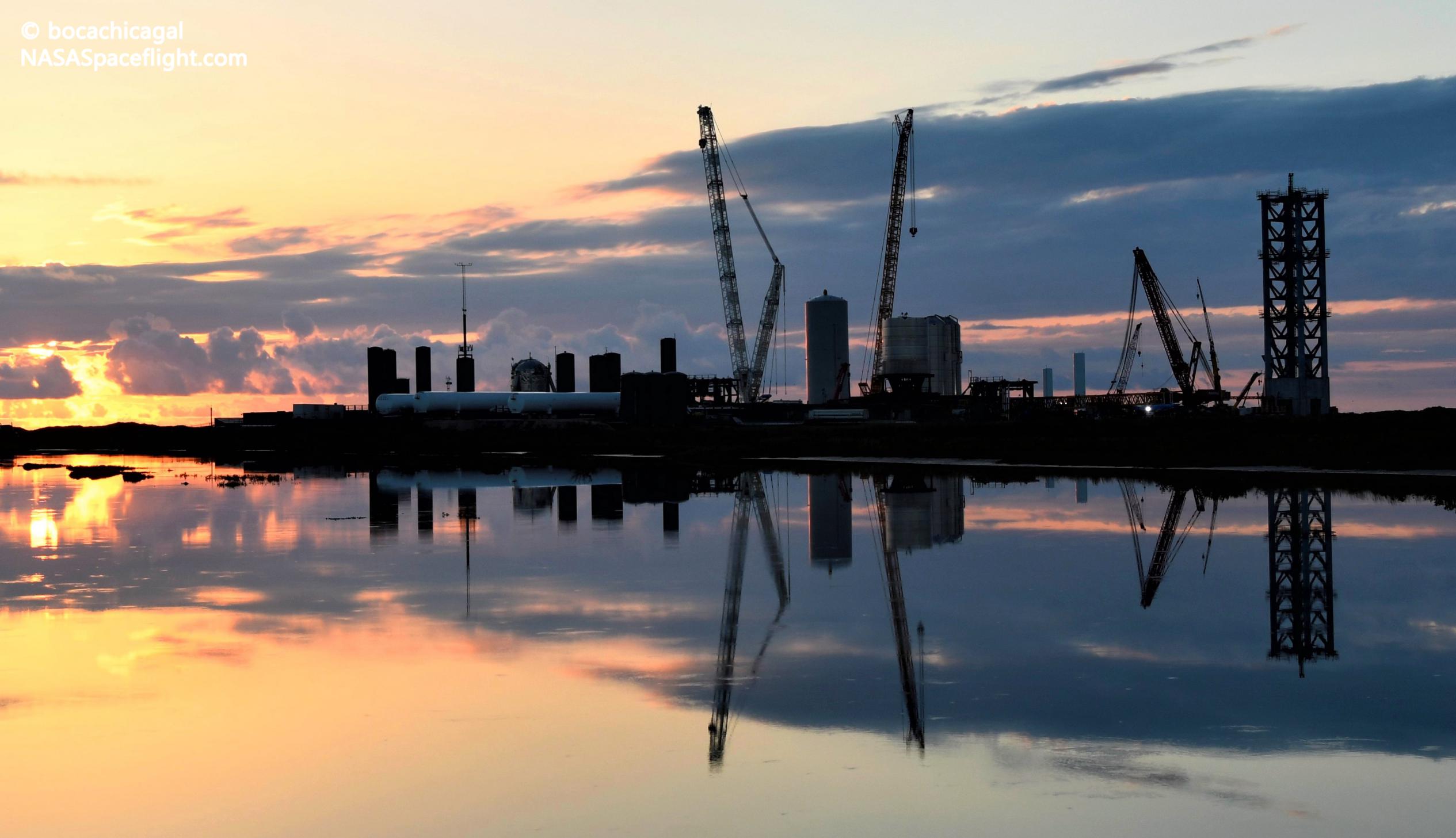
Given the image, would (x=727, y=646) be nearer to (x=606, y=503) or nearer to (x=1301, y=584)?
(x=1301, y=584)

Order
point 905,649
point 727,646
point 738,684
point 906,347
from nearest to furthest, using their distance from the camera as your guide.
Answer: point 738,684 → point 905,649 → point 727,646 → point 906,347

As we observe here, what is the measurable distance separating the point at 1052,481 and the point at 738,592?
43249 mm

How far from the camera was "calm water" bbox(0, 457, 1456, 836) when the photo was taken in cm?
1379

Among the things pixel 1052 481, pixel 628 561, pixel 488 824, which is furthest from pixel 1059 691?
pixel 1052 481

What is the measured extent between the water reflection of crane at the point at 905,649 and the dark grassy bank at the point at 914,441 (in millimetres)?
43670

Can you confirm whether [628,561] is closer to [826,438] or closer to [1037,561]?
[1037,561]

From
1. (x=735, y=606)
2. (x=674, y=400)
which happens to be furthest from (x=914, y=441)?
(x=735, y=606)

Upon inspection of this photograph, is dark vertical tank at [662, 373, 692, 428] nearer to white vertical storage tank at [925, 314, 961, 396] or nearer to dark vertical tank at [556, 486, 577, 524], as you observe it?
white vertical storage tank at [925, 314, 961, 396]

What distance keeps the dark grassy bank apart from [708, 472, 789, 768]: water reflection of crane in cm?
3797

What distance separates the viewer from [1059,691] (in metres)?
18.7

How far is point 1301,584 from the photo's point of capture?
2962cm

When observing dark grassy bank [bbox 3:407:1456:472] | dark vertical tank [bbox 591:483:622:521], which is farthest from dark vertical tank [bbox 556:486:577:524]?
dark grassy bank [bbox 3:407:1456:472]

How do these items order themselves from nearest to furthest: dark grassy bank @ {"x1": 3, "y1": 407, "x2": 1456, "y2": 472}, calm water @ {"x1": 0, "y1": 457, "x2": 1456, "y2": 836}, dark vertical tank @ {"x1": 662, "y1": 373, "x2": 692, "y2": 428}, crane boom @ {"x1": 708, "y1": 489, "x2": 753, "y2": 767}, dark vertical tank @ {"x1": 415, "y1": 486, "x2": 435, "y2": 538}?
1. calm water @ {"x1": 0, "y1": 457, "x2": 1456, "y2": 836}
2. crane boom @ {"x1": 708, "y1": 489, "x2": 753, "y2": 767}
3. dark vertical tank @ {"x1": 415, "y1": 486, "x2": 435, "y2": 538}
4. dark grassy bank @ {"x1": 3, "y1": 407, "x2": 1456, "y2": 472}
5. dark vertical tank @ {"x1": 662, "y1": 373, "x2": 692, "y2": 428}

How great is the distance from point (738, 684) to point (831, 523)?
1068 inches
